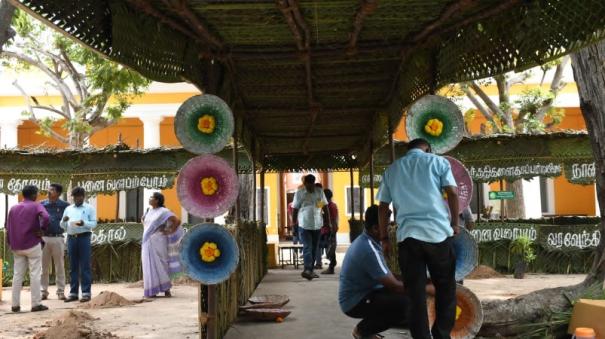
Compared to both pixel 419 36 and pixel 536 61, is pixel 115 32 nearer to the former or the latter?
pixel 419 36

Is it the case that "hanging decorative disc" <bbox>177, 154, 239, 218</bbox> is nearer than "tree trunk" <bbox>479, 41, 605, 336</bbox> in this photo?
Yes

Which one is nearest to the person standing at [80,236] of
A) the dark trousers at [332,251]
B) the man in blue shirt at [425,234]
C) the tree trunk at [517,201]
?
the dark trousers at [332,251]

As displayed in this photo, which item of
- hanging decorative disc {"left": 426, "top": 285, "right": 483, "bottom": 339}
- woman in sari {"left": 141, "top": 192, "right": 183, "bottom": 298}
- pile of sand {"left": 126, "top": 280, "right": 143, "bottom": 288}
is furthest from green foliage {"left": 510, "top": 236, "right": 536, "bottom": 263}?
hanging decorative disc {"left": 426, "top": 285, "right": 483, "bottom": 339}

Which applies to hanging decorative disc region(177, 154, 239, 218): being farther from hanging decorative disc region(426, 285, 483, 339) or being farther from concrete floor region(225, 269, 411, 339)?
hanging decorative disc region(426, 285, 483, 339)

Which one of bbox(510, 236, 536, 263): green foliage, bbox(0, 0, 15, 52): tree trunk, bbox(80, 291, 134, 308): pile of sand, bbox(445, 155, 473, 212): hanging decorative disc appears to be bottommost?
Answer: bbox(80, 291, 134, 308): pile of sand

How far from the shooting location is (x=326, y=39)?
538cm

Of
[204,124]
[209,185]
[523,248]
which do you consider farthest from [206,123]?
[523,248]

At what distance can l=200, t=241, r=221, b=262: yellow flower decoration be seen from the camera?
16.1ft

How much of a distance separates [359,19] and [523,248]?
8.37m

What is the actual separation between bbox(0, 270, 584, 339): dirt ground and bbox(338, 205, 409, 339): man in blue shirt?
107 cm

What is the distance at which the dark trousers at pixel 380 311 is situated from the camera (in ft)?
14.8

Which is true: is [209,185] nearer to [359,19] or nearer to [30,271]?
[359,19]

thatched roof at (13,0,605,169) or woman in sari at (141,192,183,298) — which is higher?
thatched roof at (13,0,605,169)

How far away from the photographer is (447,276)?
4.13 m
